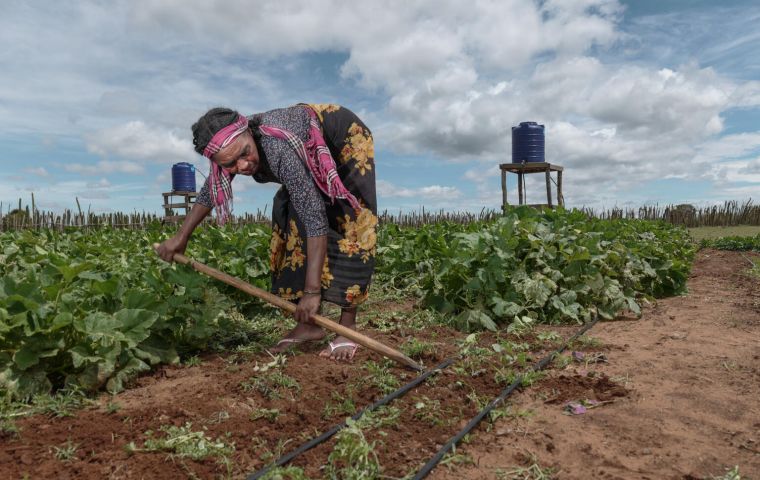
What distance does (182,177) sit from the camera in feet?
57.8

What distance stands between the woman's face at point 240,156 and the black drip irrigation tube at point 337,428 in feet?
4.15

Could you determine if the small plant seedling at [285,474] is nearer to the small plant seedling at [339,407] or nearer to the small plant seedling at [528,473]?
the small plant seedling at [339,407]

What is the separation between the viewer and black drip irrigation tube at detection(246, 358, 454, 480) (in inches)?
79.2

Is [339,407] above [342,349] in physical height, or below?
below

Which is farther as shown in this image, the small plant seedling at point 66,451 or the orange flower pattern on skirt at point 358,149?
the orange flower pattern on skirt at point 358,149

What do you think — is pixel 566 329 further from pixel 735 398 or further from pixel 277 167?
pixel 277 167

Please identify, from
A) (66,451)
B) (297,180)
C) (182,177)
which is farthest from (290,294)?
(182,177)

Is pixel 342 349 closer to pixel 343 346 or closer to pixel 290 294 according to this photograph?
pixel 343 346

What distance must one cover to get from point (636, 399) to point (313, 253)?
67.1 inches

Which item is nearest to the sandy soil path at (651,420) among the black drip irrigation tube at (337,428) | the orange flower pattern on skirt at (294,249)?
the black drip irrigation tube at (337,428)

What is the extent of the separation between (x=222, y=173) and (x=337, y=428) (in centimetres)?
142

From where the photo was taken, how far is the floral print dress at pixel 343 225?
313 centimetres

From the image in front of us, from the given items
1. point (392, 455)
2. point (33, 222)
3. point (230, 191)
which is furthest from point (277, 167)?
point (33, 222)

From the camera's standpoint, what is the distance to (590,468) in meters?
2.14
